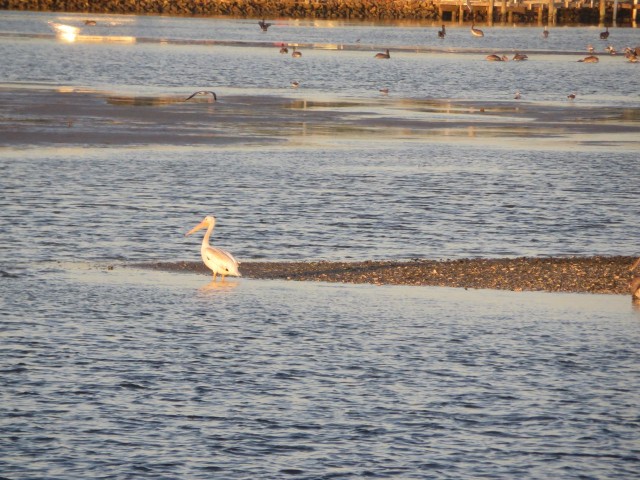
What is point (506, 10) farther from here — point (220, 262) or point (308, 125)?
point (220, 262)

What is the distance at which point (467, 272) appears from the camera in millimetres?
17672

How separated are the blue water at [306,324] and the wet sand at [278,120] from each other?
1647 millimetres

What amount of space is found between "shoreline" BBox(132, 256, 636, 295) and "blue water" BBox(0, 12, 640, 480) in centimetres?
44

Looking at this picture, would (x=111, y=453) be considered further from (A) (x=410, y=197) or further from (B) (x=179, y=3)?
(B) (x=179, y=3)

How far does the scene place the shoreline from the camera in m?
17.1

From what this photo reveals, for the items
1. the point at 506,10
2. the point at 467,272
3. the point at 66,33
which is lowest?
the point at 66,33

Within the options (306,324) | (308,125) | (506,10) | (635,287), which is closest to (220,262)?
(306,324)

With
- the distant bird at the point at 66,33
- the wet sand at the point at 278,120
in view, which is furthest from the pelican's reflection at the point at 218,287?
the distant bird at the point at 66,33

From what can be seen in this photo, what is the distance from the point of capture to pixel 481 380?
12.6 meters

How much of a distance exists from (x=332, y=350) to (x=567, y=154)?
2043 centimetres

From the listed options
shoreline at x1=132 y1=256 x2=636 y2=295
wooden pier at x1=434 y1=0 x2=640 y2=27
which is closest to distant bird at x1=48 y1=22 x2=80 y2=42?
wooden pier at x1=434 y1=0 x2=640 y2=27

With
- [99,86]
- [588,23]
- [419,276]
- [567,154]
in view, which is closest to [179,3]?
[588,23]

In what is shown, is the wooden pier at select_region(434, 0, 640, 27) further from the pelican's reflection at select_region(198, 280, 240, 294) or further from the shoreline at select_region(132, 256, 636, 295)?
the pelican's reflection at select_region(198, 280, 240, 294)

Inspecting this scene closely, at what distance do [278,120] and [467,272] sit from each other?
22.6 meters
